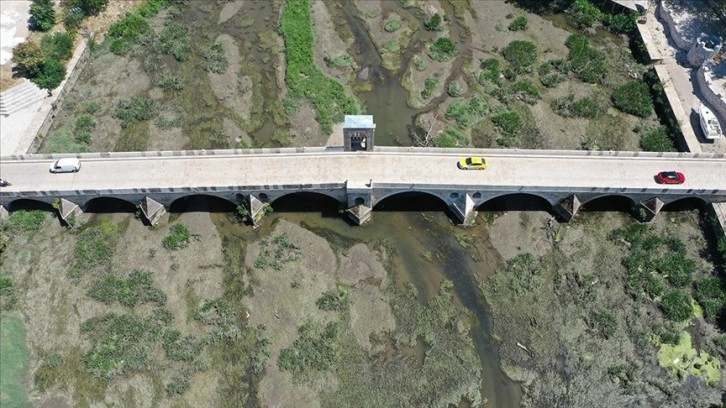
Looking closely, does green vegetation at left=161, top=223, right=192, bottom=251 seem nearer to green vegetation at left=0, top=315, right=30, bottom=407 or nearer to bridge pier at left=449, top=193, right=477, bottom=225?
green vegetation at left=0, top=315, right=30, bottom=407

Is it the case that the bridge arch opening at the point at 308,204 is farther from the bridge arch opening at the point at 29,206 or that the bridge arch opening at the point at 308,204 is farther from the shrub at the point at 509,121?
the bridge arch opening at the point at 29,206

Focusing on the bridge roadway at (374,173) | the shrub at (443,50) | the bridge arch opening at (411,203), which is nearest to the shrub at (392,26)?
the shrub at (443,50)

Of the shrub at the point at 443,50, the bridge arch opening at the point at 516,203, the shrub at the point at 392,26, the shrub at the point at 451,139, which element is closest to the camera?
the bridge arch opening at the point at 516,203

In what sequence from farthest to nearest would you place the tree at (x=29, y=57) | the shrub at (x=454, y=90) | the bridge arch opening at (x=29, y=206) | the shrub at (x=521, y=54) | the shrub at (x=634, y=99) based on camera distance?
the shrub at (x=521, y=54)
the shrub at (x=454, y=90)
the shrub at (x=634, y=99)
the tree at (x=29, y=57)
the bridge arch opening at (x=29, y=206)

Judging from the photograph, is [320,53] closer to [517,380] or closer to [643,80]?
[643,80]

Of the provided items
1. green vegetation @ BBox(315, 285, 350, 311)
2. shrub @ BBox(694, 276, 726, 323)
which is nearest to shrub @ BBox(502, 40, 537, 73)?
shrub @ BBox(694, 276, 726, 323)

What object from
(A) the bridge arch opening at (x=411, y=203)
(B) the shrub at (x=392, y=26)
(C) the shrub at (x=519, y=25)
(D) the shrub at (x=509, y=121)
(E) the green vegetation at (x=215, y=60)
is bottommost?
(A) the bridge arch opening at (x=411, y=203)
